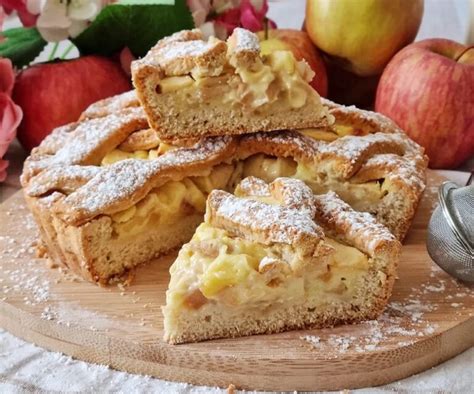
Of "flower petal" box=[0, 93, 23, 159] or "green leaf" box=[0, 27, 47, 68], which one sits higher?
"green leaf" box=[0, 27, 47, 68]

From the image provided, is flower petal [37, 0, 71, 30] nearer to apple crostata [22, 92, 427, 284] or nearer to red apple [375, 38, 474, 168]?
apple crostata [22, 92, 427, 284]

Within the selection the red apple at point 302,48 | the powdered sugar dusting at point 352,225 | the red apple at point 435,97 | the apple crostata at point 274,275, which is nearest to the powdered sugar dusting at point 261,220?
the apple crostata at point 274,275

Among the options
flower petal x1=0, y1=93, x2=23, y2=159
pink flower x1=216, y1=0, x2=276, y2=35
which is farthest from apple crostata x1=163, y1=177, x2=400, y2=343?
pink flower x1=216, y1=0, x2=276, y2=35

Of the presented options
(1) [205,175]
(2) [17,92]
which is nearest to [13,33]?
(2) [17,92]

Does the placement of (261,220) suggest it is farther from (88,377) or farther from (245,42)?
(245,42)

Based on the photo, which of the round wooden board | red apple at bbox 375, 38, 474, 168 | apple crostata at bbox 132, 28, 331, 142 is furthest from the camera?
red apple at bbox 375, 38, 474, 168

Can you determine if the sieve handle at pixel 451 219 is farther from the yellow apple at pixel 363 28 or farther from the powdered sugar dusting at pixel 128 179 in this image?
the yellow apple at pixel 363 28

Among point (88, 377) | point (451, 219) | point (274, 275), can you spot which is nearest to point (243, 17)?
point (451, 219)
